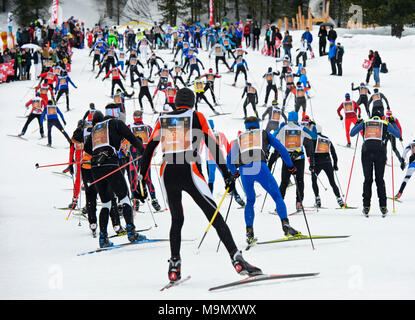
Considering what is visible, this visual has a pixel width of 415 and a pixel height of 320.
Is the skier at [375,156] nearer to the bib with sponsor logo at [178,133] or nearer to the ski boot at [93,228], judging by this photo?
the ski boot at [93,228]

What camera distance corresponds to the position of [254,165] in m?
6.49

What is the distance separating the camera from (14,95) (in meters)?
23.3

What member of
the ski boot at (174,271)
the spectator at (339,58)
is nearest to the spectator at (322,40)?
the spectator at (339,58)

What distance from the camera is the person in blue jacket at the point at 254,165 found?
6.47m

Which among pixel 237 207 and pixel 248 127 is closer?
pixel 248 127

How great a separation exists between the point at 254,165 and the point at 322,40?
24.4m

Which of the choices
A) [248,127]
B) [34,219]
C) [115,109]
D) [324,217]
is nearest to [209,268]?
[248,127]

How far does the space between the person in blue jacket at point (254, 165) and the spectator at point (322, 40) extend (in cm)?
2357

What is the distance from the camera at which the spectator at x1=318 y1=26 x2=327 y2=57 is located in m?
28.7

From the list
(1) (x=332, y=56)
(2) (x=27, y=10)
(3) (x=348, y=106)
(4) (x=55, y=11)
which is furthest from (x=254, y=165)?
(2) (x=27, y=10)

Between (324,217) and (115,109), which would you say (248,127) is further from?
(324,217)

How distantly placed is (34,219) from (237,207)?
394cm

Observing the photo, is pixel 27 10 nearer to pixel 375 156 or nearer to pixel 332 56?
pixel 332 56
